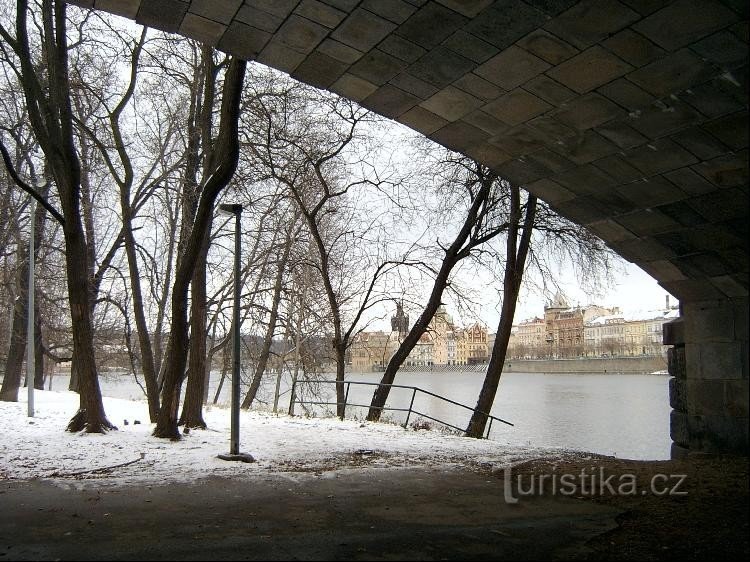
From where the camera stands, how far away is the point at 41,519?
4.73m

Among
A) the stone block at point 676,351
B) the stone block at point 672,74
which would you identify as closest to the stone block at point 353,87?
the stone block at point 672,74

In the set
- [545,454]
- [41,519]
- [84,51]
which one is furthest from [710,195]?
[84,51]

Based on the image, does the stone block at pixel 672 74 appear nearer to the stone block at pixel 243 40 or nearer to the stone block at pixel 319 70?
the stone block at pixel 319 70

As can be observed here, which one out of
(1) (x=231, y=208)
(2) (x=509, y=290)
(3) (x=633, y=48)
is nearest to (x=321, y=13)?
(3) (x=633, y=48)

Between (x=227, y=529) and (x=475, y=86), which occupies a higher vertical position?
(x=475, y=86)

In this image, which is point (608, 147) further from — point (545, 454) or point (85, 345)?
point (85, 345)

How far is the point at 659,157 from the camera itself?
559cm

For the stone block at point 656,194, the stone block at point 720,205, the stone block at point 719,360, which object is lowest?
the stone block at point 719,360

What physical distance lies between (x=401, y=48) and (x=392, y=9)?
531mm

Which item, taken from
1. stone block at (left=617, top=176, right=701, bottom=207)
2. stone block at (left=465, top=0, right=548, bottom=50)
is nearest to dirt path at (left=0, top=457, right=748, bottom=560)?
stone block at (left=617, top=176, right=701, bottom=207)

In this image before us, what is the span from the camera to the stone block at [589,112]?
537cm

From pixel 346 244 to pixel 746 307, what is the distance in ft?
41.9

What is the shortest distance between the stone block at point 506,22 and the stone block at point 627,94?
83 cm

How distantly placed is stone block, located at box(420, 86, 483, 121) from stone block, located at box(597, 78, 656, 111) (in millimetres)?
1152
